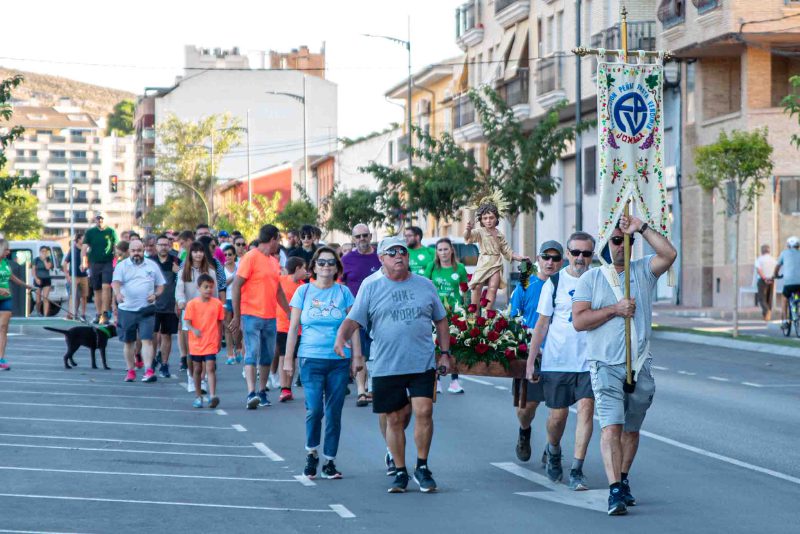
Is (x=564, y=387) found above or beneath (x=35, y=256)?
beneath

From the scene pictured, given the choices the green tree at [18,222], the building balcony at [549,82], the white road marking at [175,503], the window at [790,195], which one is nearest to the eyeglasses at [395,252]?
the white road marking at [175,503]

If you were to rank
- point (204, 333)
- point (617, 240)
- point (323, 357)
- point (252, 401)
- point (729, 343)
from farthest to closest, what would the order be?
point (729, 343)
point (204, 333)
point (252, 401)
point (323, 357)
point (617, 240)

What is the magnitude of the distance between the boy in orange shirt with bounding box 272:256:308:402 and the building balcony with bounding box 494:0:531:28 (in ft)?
111

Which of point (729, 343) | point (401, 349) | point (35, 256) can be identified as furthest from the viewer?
point (35, 256)

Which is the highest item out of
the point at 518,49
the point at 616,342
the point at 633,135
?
the point at 518,49

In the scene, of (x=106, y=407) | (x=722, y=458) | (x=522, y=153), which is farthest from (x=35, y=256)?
(x=722, y=458)

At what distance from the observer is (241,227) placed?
86.1 meters

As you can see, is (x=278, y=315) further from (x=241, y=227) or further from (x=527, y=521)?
(x=241, y=227)

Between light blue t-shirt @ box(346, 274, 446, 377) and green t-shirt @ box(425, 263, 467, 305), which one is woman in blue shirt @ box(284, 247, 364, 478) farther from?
green t-shirt @ box(425, 263, 467, 305)

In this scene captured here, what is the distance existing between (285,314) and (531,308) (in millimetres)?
6202

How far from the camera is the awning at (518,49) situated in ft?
169

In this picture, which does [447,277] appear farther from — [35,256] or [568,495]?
[35,256]

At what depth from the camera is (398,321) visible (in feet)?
35.1

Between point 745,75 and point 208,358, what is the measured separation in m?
24.2
